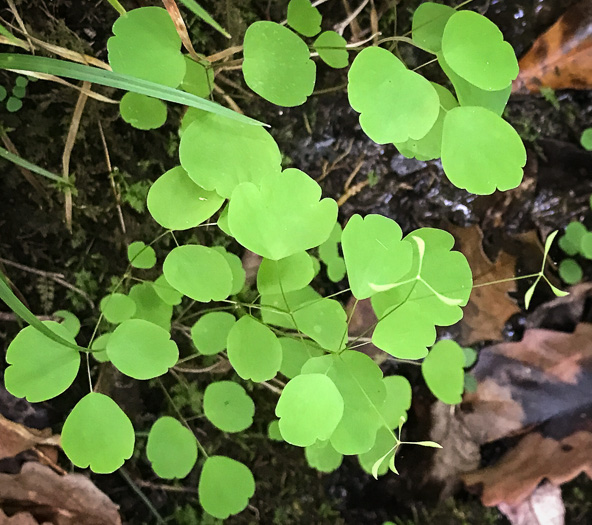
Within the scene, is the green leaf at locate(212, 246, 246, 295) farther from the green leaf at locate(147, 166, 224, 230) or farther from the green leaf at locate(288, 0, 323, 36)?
the green leaf at locate(288, 0, 323, 36)

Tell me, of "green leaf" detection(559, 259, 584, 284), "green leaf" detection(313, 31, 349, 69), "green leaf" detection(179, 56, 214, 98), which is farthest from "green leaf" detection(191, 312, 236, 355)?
"green leaf" detection(559, 259, 584, 284)

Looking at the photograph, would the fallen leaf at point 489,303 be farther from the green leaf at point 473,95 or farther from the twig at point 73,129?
the twig at point 73,129

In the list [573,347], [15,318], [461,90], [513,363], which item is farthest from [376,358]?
[15,318]

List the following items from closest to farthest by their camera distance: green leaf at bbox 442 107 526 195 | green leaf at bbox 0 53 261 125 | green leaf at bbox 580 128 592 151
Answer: green leaf at bbox 0 53 261 125, green leaf at bbox 442 107 526 195, green leaf at bbox 580 128 592 151

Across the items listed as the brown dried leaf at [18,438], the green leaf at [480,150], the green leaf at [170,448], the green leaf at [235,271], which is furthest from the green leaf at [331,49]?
the brown dried leaf at [18,438]

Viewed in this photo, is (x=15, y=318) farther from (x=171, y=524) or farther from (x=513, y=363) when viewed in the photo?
(x=513, y=363)

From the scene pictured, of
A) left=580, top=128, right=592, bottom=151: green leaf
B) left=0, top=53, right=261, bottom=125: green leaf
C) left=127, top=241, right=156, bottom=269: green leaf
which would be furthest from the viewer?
left=580, top=128, right=592, bottom=151: green leaf

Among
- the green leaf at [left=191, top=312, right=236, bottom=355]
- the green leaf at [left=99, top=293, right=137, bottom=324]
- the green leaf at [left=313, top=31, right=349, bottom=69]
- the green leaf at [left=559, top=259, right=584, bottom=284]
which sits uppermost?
the green leaf at [left=313, top=31, right=349, bottom=69]
